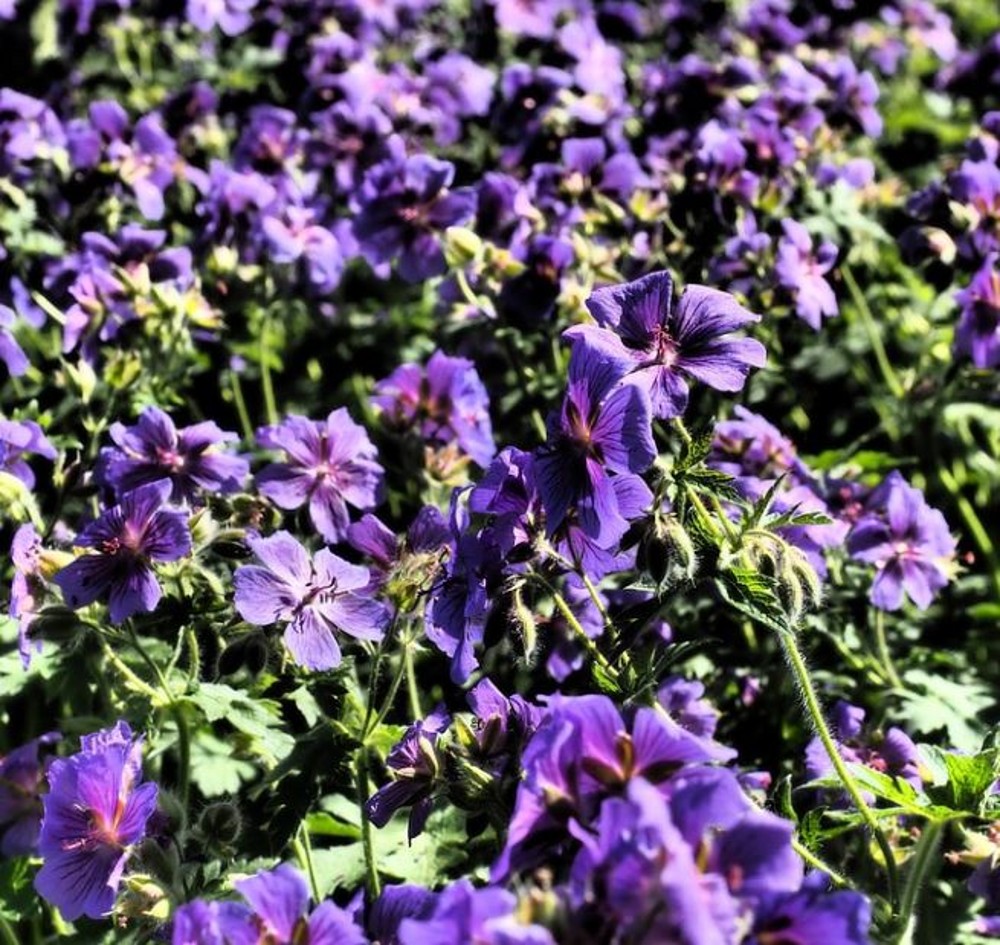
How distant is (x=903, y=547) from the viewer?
2910mm

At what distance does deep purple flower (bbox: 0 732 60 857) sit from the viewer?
262 centimetres

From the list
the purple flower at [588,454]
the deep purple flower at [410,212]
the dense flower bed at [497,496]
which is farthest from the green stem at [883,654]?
the deep purple flower at [410,212]

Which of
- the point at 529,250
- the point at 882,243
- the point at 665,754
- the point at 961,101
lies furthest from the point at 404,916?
the point at 961,101

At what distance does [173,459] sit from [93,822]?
→ 76 centimetres

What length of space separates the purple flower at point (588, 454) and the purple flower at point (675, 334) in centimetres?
11

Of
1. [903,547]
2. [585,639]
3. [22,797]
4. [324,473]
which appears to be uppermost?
[585,639]

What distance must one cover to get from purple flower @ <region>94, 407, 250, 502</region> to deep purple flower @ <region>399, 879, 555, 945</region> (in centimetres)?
135

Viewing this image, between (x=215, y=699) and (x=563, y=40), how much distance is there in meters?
3.29

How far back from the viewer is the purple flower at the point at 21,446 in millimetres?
2713

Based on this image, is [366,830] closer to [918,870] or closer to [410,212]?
[918,870]

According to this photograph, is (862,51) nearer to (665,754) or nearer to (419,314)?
(419,314)

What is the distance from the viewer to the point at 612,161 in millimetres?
3793

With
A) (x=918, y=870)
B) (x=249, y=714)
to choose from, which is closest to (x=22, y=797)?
(x=249, y=714)

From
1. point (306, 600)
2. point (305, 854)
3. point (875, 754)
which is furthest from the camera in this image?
point (875, 754)
